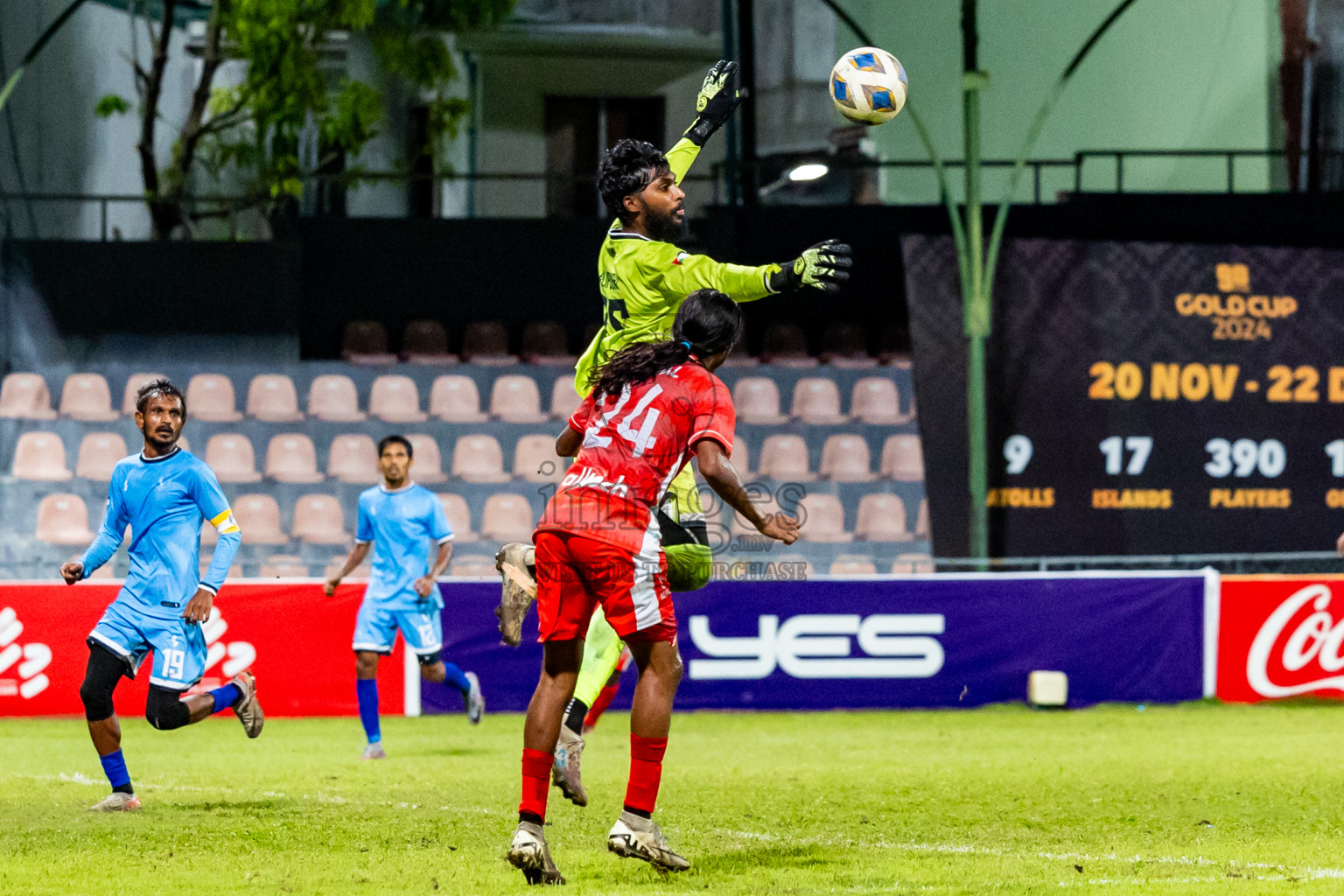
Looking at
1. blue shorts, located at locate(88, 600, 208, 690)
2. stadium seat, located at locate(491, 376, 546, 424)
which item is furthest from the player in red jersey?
stadium seat, located at locate(491, 376, 546, 424)

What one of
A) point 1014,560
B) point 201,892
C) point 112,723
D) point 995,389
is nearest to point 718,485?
point 201,892

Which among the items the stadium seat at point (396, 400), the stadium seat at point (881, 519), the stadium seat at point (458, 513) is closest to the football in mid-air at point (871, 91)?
the stadium seat at point (458, 513)

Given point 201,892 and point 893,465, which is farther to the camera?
point 893,465

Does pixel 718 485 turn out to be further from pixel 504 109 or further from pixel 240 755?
pixel 504 109

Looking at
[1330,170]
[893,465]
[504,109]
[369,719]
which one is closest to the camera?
[369,719]

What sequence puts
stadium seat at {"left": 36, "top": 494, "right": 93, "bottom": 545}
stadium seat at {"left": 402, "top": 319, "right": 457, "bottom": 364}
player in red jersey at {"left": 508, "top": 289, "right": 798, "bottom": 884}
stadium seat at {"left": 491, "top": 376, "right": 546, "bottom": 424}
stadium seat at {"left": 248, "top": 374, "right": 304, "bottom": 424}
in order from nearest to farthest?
player in red jersey at {"left": 508, "top": 289, "right": 798, "bottom": 884}
stadium seat at {"left": 36, "top": 494, "right": 93, "bottom": 545}
stadium seat at {"left": 248, "top": 374, "right": 304, "bottom": 424}
stadium seat at {"left": 491, "top": 376, "right": 546, "bottom": 424}
stadium seat at {"left": 402, "top": 319, "right": 457, "bottom": 364}

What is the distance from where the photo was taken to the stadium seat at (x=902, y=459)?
17116mm

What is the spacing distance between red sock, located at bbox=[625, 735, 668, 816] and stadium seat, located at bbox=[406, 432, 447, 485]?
36.7 ft

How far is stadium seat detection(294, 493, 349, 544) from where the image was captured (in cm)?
1612

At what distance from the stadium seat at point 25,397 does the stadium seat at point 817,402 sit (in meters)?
8.33

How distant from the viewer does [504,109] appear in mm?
23250

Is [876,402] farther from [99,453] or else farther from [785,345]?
[99,453]

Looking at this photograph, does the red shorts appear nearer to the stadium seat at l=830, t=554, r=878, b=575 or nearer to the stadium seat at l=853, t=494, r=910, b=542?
the stadium seat at l=830, t=554, r=878, b=575

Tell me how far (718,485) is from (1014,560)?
7.71 m
